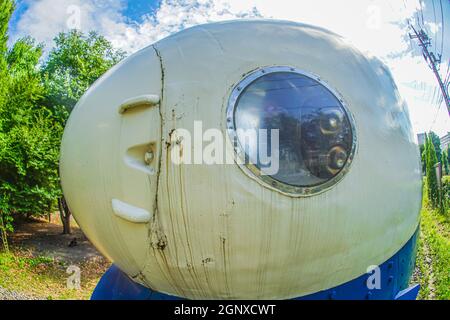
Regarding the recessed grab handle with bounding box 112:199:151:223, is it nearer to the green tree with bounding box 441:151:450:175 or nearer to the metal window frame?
the metal window frame

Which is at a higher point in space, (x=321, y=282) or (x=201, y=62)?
(x=201, y=62)

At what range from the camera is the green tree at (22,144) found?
32.5ft

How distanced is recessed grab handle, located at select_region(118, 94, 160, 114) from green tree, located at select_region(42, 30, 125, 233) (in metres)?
11.4

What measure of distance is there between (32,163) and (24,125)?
1384 mm

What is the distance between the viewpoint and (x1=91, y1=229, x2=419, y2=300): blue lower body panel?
1.76 meters

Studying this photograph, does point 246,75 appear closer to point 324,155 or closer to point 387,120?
point 324,155

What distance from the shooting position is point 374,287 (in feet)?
5.98

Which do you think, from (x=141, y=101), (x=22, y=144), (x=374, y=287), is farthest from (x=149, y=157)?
(x=22, y=144)

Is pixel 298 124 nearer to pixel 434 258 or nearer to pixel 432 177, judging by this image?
pixel 434 258

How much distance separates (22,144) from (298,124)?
10.7m

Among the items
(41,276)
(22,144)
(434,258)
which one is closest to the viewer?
(434,258)

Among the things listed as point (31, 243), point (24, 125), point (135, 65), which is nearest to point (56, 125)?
point (24, 125)

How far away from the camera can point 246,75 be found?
167 cm

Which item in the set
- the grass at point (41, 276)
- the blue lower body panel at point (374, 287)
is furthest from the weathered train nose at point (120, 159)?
the grass at point (41, 276)
